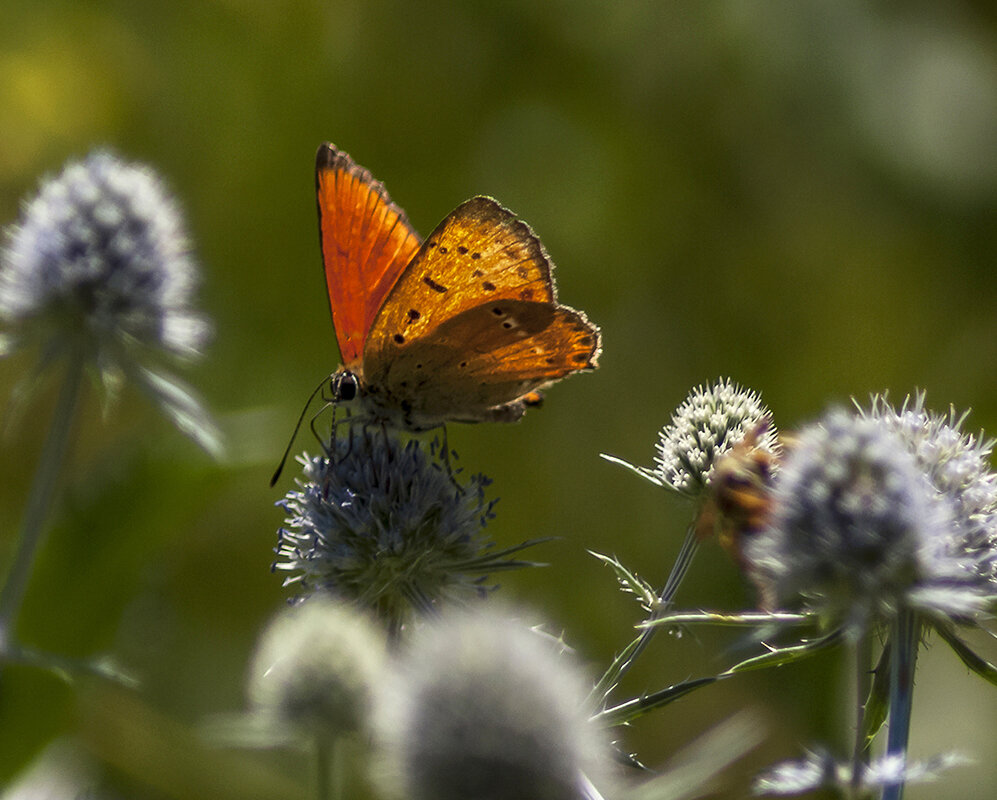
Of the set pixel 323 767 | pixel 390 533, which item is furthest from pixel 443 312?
pixel 323 767

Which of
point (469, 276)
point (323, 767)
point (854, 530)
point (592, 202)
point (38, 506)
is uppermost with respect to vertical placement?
point (592, 202)

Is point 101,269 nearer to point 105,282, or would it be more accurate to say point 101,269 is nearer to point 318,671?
point 105,282

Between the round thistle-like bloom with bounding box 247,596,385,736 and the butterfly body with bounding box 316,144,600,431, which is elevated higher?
the butterfly body with bounding box 316,144,600,431

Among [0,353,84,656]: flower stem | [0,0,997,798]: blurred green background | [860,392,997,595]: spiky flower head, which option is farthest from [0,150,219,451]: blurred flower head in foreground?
[860,392,997,595]: spiky flower head

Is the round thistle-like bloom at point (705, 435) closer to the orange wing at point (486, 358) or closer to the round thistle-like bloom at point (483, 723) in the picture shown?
the orange wing at point (486, 358)

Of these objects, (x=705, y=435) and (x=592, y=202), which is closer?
(x=705, y=435)

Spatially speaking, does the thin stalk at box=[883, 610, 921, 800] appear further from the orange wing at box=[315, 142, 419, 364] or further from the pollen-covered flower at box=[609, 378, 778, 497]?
the orange wing at box=[315, 142, 419, 364]
